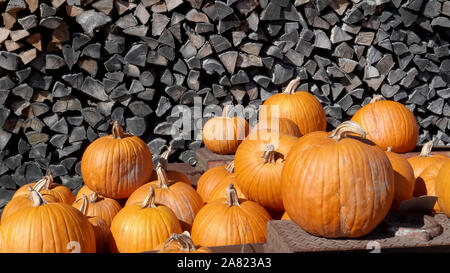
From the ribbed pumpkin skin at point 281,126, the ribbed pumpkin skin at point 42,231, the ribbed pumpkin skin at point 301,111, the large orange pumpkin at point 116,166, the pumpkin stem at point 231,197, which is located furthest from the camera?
the ribbed pumpkin skin at point 301,111

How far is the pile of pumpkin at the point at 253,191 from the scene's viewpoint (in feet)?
5.06

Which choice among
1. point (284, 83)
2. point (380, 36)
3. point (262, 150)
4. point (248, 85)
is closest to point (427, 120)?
point (380, 36)

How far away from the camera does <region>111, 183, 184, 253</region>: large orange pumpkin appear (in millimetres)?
1931

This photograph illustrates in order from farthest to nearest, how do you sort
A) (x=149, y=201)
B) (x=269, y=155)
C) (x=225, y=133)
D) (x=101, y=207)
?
(x=225, y=133) → (x=101, y=207) → (x=269, y=155) → (x=149, y=201)

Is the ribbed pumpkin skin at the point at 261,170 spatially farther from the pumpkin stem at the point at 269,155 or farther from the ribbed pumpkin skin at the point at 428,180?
the ribbed pumpkin skin at the point at 428,180

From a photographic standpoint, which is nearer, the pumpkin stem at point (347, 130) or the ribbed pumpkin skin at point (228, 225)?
the pumpkin stem at point (347, 130)

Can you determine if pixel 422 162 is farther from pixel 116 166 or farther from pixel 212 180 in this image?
pixel 116 166

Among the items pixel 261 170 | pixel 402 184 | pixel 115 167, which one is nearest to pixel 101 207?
pixel 115 167

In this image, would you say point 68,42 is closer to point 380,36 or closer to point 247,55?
point 247,55

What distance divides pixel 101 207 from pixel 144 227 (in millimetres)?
543

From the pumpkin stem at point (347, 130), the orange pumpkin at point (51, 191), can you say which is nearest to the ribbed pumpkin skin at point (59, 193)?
the orange pumpkin at point (51, 191)

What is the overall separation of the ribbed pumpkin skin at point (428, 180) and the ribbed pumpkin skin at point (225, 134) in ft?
4.73

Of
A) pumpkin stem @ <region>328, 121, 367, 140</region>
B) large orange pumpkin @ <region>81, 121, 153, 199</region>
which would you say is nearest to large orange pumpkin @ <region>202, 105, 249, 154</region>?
large orange pumpkin @ <region>81, 121, 153, 199</region>

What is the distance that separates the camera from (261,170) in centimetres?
212
